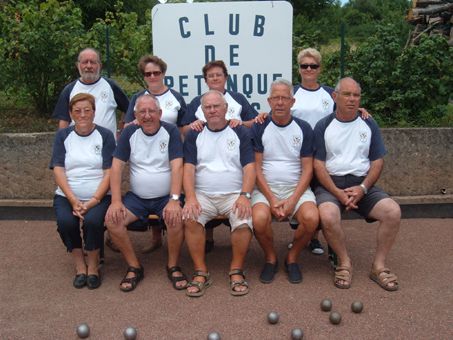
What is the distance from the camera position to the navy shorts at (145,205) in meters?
4.45

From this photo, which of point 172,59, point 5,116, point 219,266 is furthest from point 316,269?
point 5,116

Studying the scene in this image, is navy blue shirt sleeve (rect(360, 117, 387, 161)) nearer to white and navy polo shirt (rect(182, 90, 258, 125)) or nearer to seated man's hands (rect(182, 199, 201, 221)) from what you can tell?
white and navy polo shirt (rect(182, 90, 258, 125))

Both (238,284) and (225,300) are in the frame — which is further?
(238,284)

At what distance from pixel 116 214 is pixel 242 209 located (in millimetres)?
986

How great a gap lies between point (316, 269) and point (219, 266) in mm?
840

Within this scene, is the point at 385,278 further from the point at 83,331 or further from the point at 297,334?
the point at 83,331

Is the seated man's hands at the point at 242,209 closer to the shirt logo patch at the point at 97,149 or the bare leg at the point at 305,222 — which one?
A: the bare leg at the point at 305,222

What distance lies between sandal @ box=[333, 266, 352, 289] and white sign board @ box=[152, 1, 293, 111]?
1940 mm

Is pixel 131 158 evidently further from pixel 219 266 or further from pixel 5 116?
pixel 5 116

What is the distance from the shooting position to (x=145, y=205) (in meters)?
4.50

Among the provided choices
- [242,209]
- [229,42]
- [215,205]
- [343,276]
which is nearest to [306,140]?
[242,209]

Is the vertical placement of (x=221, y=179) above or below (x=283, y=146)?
below

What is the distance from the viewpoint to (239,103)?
4789 millimetres

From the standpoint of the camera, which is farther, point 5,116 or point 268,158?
point 5,116
